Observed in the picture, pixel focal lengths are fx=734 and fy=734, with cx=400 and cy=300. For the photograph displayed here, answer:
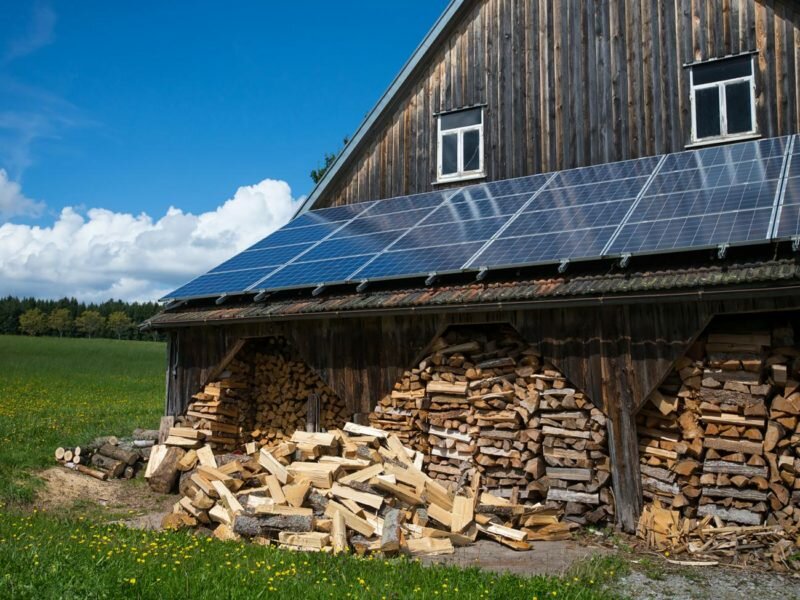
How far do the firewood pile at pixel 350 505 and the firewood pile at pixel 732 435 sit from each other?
5.05 ft

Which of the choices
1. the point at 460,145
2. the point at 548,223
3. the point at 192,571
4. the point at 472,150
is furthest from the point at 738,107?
the point at 192,571

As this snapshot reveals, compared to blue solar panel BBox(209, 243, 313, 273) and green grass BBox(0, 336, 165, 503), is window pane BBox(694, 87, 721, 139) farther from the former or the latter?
green grass BBox(0, 336, 165, 503)

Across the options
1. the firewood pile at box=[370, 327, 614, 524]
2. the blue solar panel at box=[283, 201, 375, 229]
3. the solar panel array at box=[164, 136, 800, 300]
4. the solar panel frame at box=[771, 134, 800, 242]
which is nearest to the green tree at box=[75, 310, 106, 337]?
the blue solar panel at box=[283, 201, 375, 229]

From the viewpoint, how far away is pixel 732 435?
882cm

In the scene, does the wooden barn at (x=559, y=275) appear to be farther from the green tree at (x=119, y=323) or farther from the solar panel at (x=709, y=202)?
the green tree at (x=119, y=323)

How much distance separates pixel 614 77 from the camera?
14.2m

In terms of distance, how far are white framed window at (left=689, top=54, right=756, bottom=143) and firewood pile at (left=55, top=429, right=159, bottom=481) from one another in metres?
12.0

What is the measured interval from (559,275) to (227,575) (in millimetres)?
5855

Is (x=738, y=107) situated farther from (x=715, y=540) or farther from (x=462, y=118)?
(x=715, y=540)

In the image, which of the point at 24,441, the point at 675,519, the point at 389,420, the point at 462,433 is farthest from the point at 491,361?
the point at 24,441

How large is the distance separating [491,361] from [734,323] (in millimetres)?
3319

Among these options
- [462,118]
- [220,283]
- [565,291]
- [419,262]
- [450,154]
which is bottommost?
[565,291]

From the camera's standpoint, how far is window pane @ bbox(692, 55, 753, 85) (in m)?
13.0

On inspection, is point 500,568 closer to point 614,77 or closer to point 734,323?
point 734,323
